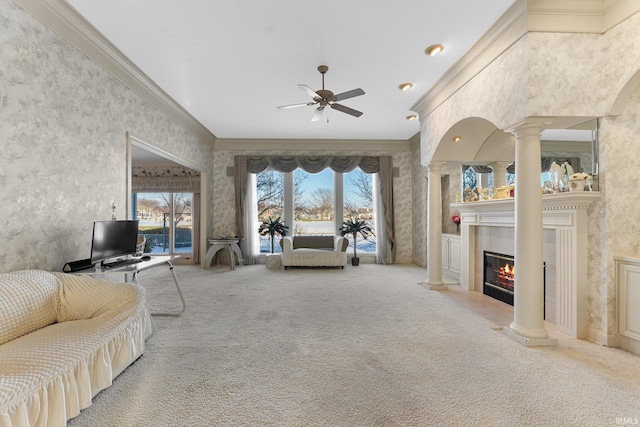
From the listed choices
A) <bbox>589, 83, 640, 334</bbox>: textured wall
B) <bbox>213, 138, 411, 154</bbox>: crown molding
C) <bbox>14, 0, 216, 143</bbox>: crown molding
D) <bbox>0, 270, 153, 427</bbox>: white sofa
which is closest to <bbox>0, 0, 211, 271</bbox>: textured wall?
<bbox>14, 0, 216, 143</bbox>: crown molding

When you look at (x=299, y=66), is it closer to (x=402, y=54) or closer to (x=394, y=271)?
(x=402, y=54)

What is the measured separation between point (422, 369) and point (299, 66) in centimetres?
336

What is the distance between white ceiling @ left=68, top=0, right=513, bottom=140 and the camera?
2.55 meters

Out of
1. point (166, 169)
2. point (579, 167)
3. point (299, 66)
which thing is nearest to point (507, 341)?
point (579, 167)

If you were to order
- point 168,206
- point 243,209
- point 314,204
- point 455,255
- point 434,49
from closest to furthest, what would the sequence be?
1. point 434,49
2. point 455,255
3. point 243,209
4. point 314,204
5. point 168,206

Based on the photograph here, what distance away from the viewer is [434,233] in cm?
454

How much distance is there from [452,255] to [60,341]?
5.30m

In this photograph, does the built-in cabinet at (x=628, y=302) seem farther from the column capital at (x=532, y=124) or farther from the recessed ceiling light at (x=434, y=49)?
the recessed ceiling light at (x=434, y=49)

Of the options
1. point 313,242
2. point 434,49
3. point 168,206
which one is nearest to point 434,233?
point 434,49

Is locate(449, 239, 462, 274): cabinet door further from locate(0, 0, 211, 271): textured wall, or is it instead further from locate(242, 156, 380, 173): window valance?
locate(0, 0, 211, 271): textured wall

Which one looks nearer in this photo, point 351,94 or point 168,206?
point 351,94

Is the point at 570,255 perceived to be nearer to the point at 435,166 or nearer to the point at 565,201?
the point at 565,201

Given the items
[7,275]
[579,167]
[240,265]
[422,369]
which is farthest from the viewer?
[240,265]

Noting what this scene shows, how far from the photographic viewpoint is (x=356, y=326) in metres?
3.05
